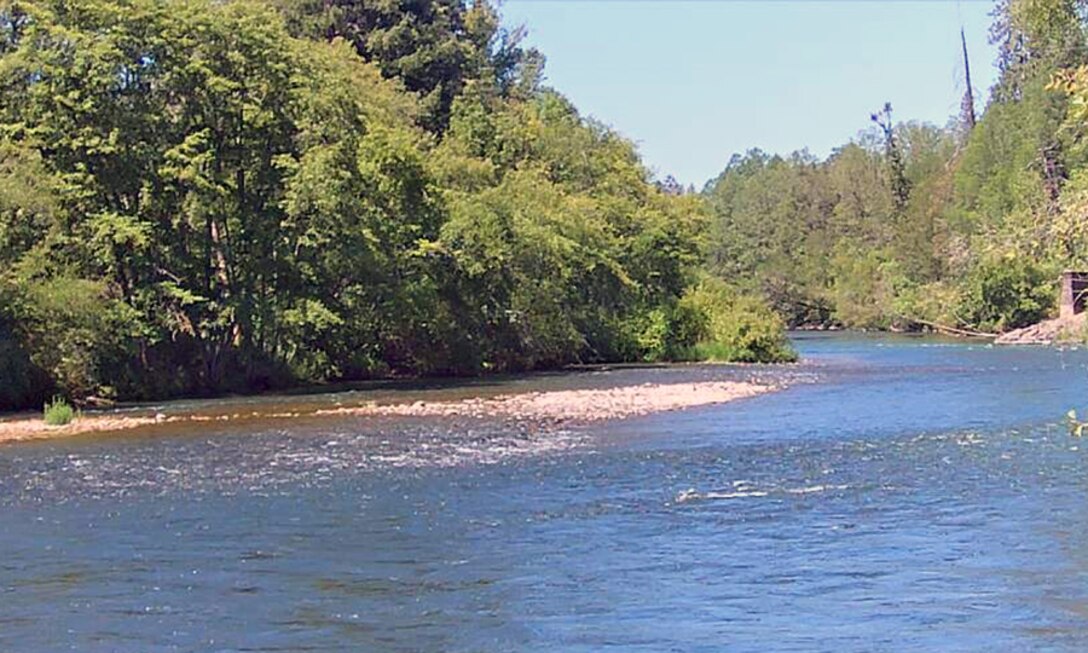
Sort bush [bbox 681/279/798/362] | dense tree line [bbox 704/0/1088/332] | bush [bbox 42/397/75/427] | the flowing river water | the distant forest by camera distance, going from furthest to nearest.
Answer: dense tree line [bbox 704/0/1088/332], bush [bbox 681/279/798/362], the distant forest, bush [bbox 42/397/75/427], the flowing river water

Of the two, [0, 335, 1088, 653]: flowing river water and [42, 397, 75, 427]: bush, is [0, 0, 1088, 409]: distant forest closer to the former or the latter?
[42, 397, 75, 427]: bush

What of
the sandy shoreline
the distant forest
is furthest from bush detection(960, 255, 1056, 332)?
the sandy shoreline

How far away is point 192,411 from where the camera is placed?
42.4m

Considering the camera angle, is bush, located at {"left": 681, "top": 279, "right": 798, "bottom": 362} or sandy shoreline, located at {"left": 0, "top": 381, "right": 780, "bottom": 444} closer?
sandy shoreline, located at {"left": 0, "top": 381, "right": 780, "bottom": 444}

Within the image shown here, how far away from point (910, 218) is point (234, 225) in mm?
90637

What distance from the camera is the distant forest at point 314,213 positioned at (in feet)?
152

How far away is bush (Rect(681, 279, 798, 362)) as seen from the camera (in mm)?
71812

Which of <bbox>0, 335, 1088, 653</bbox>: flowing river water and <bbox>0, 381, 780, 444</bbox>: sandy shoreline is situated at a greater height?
<bbox>0, 381, 780, 444</bbox>: sandy shoreline

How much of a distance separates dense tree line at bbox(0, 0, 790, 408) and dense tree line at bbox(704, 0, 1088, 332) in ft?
67.4

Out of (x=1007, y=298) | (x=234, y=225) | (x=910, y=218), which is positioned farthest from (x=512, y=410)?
(x=910, y=218)

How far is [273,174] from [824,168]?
12705cm

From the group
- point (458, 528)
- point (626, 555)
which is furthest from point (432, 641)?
point (458, 528)

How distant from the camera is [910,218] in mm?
131125

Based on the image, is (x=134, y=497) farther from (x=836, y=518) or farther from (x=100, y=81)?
(x=100, y=81)
